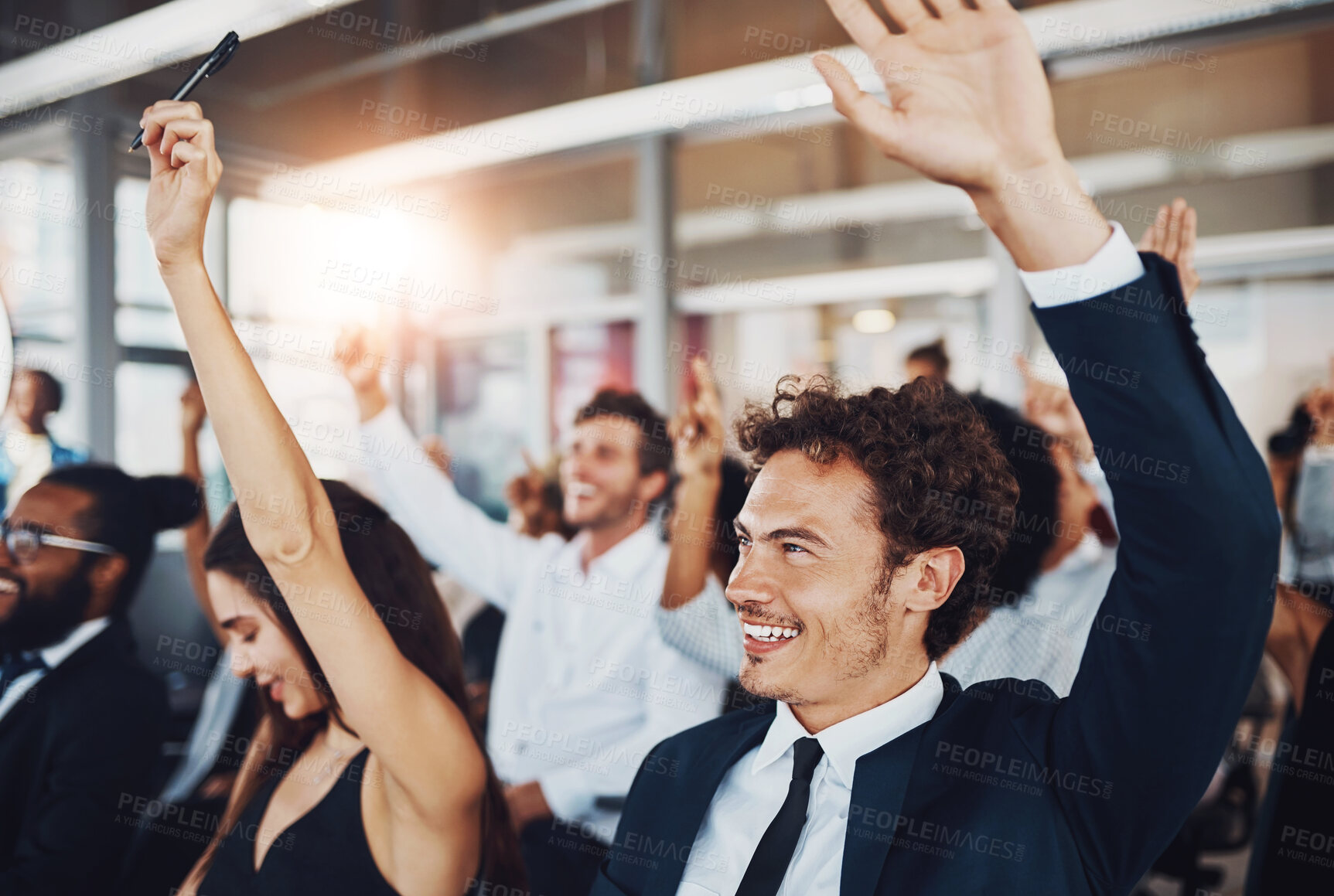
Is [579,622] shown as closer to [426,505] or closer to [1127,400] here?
[426,505]

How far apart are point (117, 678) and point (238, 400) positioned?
94 cm

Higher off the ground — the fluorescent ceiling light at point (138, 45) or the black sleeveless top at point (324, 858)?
the fluorescent ceiling light at point (138, 45)

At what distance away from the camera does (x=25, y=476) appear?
2.48 meters

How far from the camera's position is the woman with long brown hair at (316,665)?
133cm

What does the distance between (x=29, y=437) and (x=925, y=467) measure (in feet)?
8.01

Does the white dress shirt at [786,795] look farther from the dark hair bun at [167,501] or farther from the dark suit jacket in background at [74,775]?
the dark hair bun at [167,501]

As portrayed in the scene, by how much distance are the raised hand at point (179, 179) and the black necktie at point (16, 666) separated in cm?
106

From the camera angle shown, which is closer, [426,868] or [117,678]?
[426,868]

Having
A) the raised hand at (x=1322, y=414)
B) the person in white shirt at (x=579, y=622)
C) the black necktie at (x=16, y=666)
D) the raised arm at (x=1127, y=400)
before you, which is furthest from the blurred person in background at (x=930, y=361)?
the black necktie at (x=16, y=666)

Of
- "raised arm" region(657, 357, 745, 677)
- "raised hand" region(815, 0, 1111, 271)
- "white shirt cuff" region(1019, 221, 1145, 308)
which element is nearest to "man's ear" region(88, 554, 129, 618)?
"raised arm" region(657, 357, 745, 677)

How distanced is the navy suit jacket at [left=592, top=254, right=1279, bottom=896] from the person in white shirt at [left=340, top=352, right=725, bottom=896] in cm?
113

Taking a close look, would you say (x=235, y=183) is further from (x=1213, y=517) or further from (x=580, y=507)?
(x=1213, y=517)

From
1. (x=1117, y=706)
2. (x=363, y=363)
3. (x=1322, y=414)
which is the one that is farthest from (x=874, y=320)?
(x=1117, y=706)

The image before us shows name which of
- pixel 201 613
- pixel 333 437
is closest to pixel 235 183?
pixel 333 437
